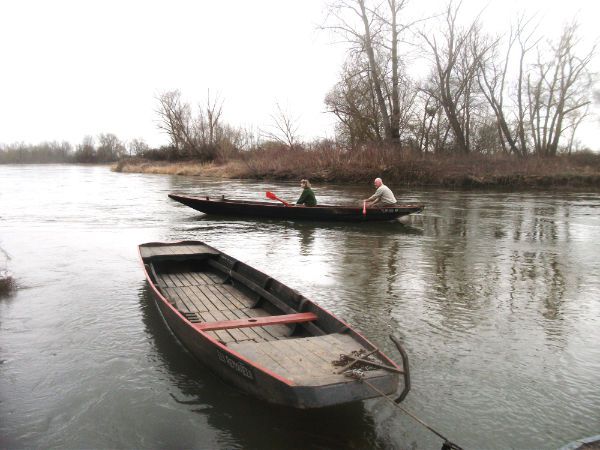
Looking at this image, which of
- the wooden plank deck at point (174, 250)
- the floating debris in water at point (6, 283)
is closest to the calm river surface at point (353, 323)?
the floating debris in water at point (6, 283)

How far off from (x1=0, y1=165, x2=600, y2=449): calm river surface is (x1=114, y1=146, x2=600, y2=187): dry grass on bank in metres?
17.5

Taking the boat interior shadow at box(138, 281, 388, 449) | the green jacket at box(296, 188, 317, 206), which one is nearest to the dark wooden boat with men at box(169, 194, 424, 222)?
the green jacket at box(296, 188, 317, 206)

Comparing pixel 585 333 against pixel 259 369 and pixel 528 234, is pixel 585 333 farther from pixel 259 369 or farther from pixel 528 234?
pixel 528 234

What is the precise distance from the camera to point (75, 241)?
11.6 meters

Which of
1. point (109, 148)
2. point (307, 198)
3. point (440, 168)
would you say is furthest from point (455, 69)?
point (109, 148)

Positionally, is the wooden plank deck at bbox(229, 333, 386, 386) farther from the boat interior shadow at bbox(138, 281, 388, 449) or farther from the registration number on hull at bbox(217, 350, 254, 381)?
the boat interior shadow at bbox(138, 281, 388, 449)

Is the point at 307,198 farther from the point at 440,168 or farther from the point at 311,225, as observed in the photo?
the point at 440,168

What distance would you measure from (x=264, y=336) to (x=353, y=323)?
155 centimetres

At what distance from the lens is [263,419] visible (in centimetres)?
400

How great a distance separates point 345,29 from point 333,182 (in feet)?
30.8

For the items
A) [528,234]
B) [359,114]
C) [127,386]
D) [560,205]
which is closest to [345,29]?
[359,114]

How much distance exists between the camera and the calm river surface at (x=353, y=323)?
3.89 meters

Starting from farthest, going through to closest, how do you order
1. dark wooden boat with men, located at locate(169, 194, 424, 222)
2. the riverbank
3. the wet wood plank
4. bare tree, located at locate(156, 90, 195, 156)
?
bare tree, located at locate(156, 90, 195, 156) < the riverbank < dark wooden boat with men, located at locate(169, 194, 424, 222) < the wet wood plank

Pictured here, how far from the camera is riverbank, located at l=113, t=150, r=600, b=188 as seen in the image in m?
29.2
